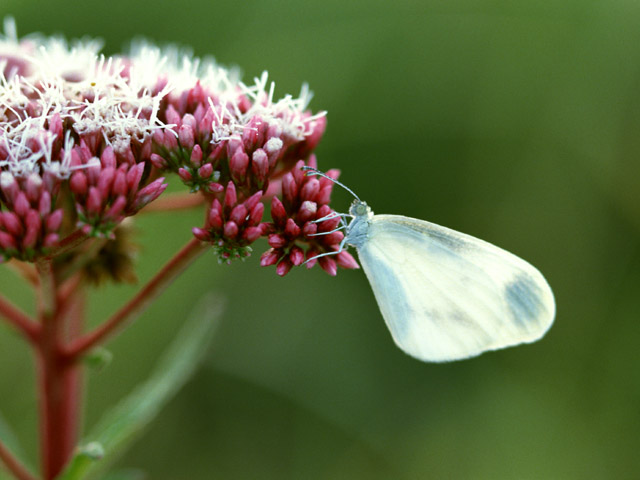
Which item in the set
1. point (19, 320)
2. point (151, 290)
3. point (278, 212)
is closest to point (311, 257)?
point (278, 212)

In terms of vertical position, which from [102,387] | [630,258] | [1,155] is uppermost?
[1,155]

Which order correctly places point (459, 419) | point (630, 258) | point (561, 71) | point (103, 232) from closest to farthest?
point (103, 232), point (459, 419), point (630, 258), point (561, 71)

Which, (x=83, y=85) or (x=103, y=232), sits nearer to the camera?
(x=103, y=232)

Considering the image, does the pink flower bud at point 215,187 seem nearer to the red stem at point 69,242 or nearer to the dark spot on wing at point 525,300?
the red stem at point 69,242

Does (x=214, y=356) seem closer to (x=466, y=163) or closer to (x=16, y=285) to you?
(x=16, y=285)

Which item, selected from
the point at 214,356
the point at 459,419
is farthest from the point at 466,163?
the point at 214,356

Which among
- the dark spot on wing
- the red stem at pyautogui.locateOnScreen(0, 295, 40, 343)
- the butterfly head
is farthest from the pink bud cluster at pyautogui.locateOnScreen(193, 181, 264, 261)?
the dark spot on wing

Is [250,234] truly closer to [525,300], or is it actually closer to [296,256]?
[296,256]
